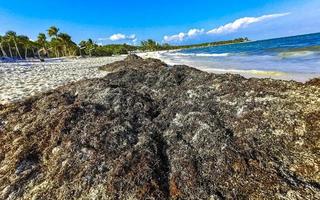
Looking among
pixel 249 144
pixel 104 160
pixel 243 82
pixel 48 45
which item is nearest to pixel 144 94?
pixel 243 82

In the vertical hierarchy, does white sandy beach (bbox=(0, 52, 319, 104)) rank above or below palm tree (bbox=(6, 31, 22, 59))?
below

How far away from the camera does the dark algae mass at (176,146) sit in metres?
3.29

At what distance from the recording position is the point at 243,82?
571cm

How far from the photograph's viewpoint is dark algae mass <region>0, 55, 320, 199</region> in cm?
329

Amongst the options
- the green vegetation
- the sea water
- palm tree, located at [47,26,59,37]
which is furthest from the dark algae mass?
palm tree, located at [47,26,59,37]

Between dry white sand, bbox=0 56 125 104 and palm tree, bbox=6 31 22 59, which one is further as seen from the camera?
palm tree, bbox=6 31 22 59

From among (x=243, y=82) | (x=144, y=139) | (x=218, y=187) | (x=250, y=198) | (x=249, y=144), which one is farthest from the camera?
(x=243, y=82)

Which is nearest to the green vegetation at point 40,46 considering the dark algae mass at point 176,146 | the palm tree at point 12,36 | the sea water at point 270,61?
the palm tree at point 12,36

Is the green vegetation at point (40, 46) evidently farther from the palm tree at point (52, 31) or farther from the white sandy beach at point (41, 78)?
the white sandy beach at point (41, 78)

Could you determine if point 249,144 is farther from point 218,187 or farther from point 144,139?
point 144,139

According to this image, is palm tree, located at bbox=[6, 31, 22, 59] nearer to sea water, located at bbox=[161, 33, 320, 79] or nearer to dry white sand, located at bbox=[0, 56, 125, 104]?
sea water, located at bbox=[161, 33, 320, 79]

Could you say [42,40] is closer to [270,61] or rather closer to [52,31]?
[52,31]

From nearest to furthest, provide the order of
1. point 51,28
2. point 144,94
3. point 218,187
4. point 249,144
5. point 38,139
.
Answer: point 218,187
point 249,144
point 38,139
point 144,94
point 51,28

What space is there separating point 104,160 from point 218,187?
5.27 feet
